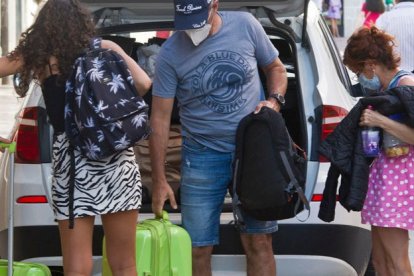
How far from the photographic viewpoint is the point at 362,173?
15.5 ft

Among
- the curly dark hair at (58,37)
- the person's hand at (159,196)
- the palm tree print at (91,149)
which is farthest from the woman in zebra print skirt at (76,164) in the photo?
the person's hand at (159,196)

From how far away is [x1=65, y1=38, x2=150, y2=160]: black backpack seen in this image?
13.8 ft

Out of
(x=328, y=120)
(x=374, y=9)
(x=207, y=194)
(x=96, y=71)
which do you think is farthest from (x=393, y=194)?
(x=374, y=9)

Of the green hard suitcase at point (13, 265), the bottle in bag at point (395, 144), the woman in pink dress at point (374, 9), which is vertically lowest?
the green hard suitcase at point (13, 265)

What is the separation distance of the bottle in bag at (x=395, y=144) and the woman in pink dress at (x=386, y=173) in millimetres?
18

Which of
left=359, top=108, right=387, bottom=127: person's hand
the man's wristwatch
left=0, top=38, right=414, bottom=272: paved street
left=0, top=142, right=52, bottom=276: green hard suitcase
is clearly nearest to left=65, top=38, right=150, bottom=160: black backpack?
left=0, top=142, right=52, bottom=276: green hard suitcase

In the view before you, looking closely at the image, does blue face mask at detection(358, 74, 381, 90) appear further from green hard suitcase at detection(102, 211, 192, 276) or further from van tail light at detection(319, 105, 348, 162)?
green hard suitcase at detection(102, 211, 192, 276)

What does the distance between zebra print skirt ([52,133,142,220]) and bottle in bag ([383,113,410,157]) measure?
1.26 metres

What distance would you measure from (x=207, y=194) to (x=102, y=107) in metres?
0.85

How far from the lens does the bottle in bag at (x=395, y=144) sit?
188 inches

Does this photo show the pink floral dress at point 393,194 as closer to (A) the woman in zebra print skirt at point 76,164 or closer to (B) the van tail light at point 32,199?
(A) the woman in zebra print skirt at point 76,164

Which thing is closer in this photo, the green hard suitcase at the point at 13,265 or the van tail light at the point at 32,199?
the green hard suitcase at the point at 13,265

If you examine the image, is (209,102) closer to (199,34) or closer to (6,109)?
(199,34)

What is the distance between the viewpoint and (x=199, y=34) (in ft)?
15.3
